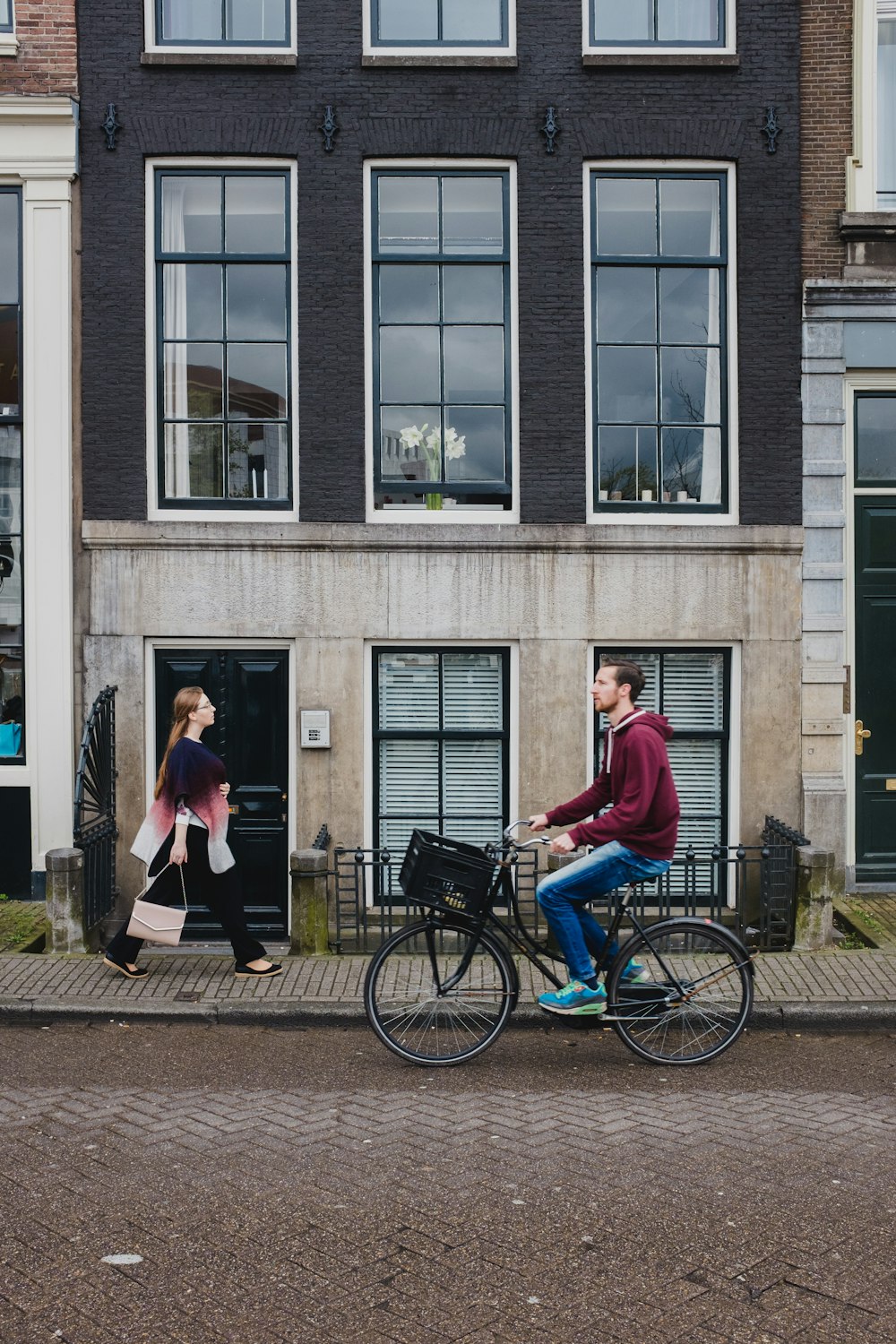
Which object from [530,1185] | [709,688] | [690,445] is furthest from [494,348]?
[530,1185]

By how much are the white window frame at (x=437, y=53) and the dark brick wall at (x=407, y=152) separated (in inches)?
3.2

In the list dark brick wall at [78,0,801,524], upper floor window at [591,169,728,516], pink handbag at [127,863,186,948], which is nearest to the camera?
pink handbag at [127,863,186,948]

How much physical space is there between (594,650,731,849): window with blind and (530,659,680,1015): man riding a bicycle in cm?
395

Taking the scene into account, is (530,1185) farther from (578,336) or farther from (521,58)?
(521,58)

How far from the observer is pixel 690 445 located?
10641 millimetres

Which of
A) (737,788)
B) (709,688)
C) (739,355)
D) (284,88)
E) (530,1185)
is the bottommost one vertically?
(530,1185)

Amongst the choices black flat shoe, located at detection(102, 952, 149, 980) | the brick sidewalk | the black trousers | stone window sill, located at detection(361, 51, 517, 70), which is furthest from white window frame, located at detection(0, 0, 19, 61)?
black flat shoe, located at detection(102, 952, 149, 980)


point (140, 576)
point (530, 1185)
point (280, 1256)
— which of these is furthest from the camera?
point (140, 576)

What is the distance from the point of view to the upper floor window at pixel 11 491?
1054 centimetres

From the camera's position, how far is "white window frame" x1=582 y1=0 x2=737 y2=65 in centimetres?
1029

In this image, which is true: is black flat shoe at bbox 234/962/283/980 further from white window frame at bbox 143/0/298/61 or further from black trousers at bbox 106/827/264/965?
white window frame at bbox 143/0/298/61

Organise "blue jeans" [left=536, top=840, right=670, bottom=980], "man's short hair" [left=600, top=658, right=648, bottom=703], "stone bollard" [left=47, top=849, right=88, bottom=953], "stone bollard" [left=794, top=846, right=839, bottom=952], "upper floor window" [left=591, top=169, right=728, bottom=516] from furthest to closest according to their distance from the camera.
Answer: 1. "upper floor window" [left=591, top=169, right=728, bottom=516]
2. "stone bollard" [left=794, top=846, right=839, bottom=952]
3. "stone bollard" [left=47, top=849, right=88, bottom=953]
4. "man's short hair" [left=600, top=658, right=648, bottom=703]
5. "blue jeans" [left=536, top=840, right=670, bottom=980]

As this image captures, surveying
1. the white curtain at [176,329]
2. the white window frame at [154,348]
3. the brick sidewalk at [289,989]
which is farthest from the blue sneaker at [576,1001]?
the white curtain at [176,329]

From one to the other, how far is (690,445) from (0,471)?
5.71m
